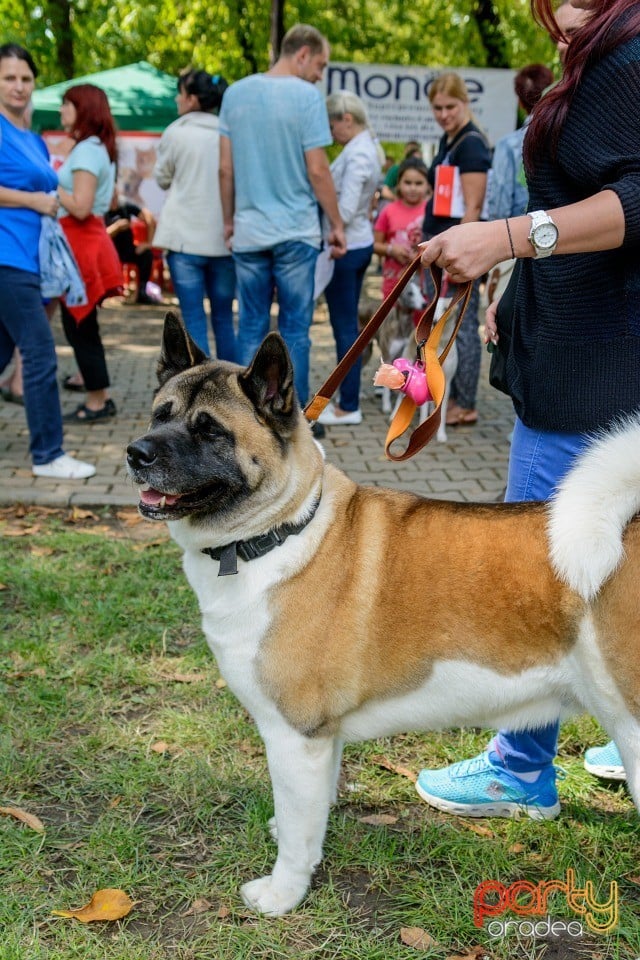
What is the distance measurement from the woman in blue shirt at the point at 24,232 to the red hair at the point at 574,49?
4.26m

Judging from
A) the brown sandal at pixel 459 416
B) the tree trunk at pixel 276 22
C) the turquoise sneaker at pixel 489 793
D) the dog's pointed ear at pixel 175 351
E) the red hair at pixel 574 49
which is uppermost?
the red hair at pixel 574 49

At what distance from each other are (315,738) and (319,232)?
481 cm

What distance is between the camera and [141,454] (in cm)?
245

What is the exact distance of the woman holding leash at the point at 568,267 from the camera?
7.04 ft

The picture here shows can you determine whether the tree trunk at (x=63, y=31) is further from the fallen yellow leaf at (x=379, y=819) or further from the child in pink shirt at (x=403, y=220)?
the fallen yellow leaf at (x=379, y=819)

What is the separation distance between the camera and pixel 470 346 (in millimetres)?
7848

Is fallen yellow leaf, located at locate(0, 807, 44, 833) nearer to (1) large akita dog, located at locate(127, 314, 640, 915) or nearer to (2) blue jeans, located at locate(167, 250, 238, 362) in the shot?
(1) large akita dog, located at locate(127, 314, 640, 915)

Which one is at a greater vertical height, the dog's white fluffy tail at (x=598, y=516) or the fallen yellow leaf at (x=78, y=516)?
the dog's white fluffy tail at (x=598, y=516)

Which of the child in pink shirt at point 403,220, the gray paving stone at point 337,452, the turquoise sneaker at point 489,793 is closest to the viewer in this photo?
the turquoise sneaker at point 489,793

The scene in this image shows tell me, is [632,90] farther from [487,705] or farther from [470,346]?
[470,346]

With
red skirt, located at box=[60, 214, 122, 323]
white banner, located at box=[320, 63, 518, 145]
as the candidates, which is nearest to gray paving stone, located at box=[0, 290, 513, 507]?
red skirt, located at box=[60, 214, 122, 323]

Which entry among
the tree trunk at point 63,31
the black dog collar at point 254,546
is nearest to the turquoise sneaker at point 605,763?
the black dog collar at point 254,546

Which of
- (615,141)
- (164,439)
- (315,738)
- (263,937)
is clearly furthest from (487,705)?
(615,141)

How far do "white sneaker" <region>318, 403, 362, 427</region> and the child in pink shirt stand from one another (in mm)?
1332
